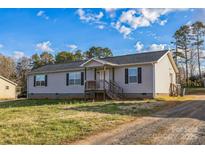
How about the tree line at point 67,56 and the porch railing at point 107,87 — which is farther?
the tree line at point 67,56

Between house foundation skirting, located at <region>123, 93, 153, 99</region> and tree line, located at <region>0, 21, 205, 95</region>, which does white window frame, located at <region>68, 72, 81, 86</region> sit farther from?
tree line, located at <region>0, 21, 205, 95</region>

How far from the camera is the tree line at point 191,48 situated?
113ft

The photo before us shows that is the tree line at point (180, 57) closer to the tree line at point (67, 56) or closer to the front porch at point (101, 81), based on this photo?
the tree line at point (67, 56)

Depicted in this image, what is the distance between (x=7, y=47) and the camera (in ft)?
115

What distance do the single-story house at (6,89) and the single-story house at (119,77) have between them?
11.0 meters

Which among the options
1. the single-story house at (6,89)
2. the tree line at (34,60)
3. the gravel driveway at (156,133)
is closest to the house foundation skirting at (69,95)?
the single-story house at (6,89)

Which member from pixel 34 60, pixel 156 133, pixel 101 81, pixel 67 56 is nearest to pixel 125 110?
pixel 156 133

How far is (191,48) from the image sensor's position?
35.9 metres

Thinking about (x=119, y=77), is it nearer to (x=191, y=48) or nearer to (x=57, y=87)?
(x=57, y=87)

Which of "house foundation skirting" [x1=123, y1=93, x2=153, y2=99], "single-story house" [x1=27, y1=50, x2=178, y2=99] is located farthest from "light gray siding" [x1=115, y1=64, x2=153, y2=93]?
Result: "house foundation skirting" [x1=123, y1=93, x2=153, y2=99]

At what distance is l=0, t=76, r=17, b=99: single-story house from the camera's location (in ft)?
97.7

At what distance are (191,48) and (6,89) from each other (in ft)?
84.9

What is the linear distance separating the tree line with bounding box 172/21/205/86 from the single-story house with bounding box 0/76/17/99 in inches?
884

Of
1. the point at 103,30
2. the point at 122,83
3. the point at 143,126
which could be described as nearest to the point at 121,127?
the point at 143,126
